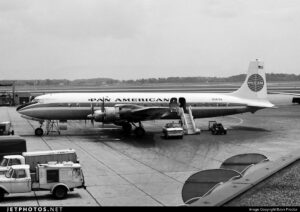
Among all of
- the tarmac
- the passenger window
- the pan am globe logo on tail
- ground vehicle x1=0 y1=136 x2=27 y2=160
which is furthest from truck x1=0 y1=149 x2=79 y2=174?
the pan am globe logo on tail

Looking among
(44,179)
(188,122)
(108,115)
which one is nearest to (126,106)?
(108,115)

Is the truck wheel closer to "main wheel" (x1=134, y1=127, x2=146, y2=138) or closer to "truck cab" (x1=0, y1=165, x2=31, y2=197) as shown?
"truck cab" (x1=0, y1=165, x2=31, y2=197)

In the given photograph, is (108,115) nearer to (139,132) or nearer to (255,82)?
(139,132)

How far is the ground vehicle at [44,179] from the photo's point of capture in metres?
19.7

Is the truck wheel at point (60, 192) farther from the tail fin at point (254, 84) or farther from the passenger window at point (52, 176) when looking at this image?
the tail fin at point (254, 84)

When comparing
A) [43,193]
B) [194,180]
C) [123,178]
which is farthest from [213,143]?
[194,180]

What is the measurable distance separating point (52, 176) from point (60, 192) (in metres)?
0.96

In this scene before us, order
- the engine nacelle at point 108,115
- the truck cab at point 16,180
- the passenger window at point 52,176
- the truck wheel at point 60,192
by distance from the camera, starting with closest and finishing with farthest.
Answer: the truck cab at point 16,180 → the truck wheel at point 60,192 → the passenger window at point 52,176 → the engine nacelle at point 108,115

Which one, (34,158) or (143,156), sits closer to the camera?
(34,158)

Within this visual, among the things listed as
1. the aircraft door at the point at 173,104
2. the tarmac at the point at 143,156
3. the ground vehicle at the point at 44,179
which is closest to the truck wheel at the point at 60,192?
the ground vehicle at the point at 44,179

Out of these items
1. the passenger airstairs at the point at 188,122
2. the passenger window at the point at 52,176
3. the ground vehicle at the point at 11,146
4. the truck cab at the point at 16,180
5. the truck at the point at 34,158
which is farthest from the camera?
the passenger airstairs at the point at 188,122

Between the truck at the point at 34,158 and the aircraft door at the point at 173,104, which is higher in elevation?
the aircraft door at the point at 173,104

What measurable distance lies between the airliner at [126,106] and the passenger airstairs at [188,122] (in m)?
0.81

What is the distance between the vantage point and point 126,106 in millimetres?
41219
